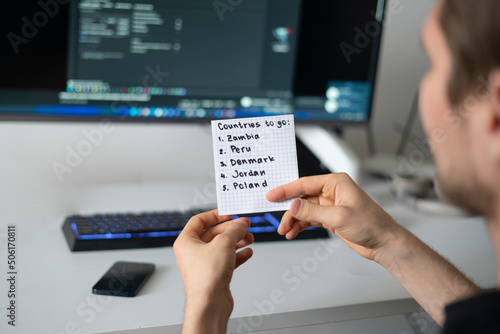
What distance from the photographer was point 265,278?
2.74ft

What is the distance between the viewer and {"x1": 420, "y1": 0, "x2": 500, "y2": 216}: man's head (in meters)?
0.50

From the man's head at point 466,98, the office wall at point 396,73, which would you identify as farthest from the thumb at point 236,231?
the office wall at point 396,73

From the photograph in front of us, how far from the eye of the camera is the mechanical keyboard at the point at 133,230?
0.89 metres

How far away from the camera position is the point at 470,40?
0.51 m

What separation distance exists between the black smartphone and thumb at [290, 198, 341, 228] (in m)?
0.26

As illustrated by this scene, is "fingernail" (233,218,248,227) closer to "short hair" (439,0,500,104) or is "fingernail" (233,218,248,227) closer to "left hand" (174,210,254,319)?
"left hand" (174,210,254,319)

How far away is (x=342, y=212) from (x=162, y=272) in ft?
1.02

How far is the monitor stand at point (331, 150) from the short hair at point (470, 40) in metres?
0.67

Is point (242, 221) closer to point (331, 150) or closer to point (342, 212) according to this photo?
point (342, 212)

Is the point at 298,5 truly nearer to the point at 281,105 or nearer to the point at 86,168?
the point at 281,105

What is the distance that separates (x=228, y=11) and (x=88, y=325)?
2.39 ft

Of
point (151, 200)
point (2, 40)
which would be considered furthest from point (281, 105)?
point (2, 40)

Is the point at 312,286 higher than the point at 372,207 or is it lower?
lower

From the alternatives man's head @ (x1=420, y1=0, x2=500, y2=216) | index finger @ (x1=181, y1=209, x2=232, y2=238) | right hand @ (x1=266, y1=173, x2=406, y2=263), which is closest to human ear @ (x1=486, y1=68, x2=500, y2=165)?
man's head @ (x1=420, y1=0, x2=500, y2=216)
